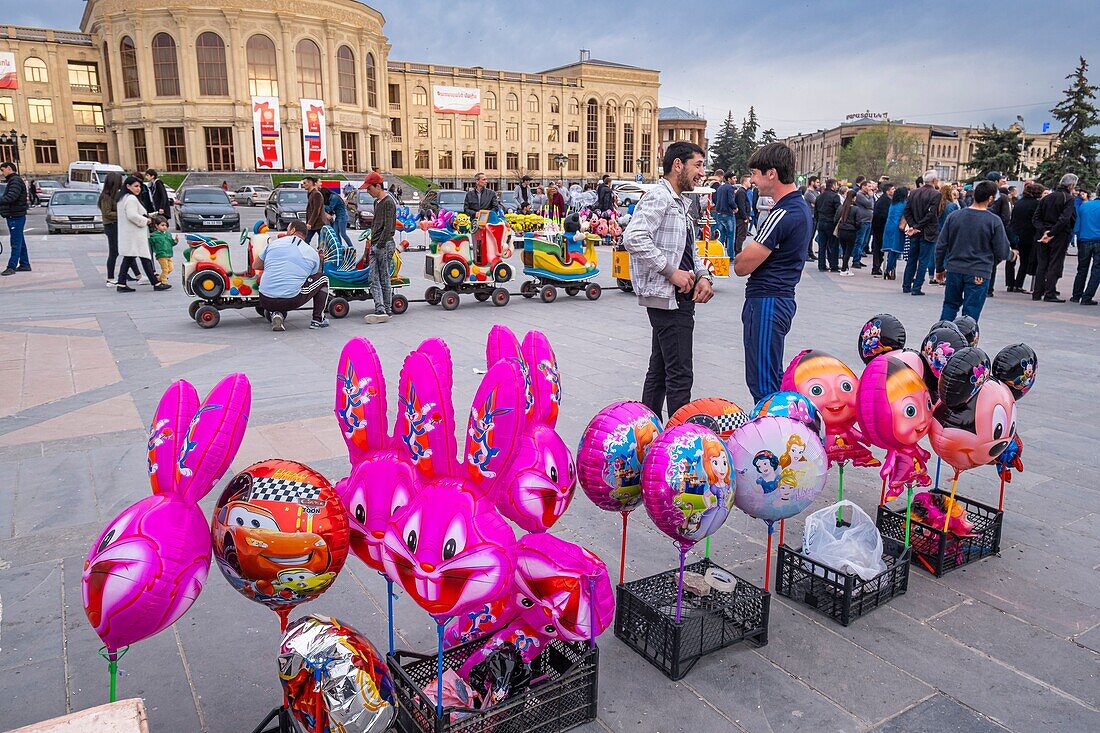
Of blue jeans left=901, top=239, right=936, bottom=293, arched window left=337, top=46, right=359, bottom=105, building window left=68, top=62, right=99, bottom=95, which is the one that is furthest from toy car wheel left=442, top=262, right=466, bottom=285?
building window left=68, top=62, right=99, bottom=95

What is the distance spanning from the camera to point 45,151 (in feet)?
188

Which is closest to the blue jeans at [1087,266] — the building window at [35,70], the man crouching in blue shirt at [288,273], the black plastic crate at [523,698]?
the man crouching in blue shirt at [288,273]

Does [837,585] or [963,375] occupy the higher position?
[963,375]

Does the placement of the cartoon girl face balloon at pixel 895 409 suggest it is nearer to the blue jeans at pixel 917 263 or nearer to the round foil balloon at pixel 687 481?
the round foil balloon at pixel 687 481

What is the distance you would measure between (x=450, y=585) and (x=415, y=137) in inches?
2810

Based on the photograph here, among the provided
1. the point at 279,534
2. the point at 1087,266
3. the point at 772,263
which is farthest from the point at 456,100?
the point at 279,534

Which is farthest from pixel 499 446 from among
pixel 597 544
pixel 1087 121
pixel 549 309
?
pixel 1087 121

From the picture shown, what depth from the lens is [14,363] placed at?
7.50 m

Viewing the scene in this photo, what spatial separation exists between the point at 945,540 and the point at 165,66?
60.5 m

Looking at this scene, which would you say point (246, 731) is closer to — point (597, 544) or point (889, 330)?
point (597, 544)

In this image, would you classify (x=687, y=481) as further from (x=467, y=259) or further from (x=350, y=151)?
(x=350, y=151)

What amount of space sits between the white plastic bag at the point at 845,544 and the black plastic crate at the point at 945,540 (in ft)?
1.25

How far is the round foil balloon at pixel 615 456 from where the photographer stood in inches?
114

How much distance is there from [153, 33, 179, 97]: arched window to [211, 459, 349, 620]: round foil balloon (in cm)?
5937
